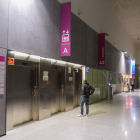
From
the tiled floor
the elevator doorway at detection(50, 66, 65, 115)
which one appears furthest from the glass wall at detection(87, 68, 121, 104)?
the tiled floor

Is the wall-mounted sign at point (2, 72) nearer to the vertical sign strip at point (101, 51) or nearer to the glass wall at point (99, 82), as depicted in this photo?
the glass wall at point (99, 82)

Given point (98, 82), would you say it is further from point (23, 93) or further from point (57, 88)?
point (23, 93)

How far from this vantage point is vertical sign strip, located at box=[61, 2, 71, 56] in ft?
23.7

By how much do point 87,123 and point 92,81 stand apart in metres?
5.44

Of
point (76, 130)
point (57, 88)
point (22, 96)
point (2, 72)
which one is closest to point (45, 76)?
point (22, 96)

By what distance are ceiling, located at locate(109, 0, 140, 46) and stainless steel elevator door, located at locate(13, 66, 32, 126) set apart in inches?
491

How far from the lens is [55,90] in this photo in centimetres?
805

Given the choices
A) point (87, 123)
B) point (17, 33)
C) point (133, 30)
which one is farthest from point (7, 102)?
point (133, 30)

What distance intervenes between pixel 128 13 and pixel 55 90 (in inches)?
552

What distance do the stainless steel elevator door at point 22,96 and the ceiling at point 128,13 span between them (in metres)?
12.5

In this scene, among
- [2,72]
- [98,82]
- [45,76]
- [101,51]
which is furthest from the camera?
[98,82]

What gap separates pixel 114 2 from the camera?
50.1 ft

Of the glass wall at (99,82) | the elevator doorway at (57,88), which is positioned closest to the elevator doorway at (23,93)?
the elevator doorway at (57,88)

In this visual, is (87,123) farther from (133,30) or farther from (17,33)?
(133,30)
